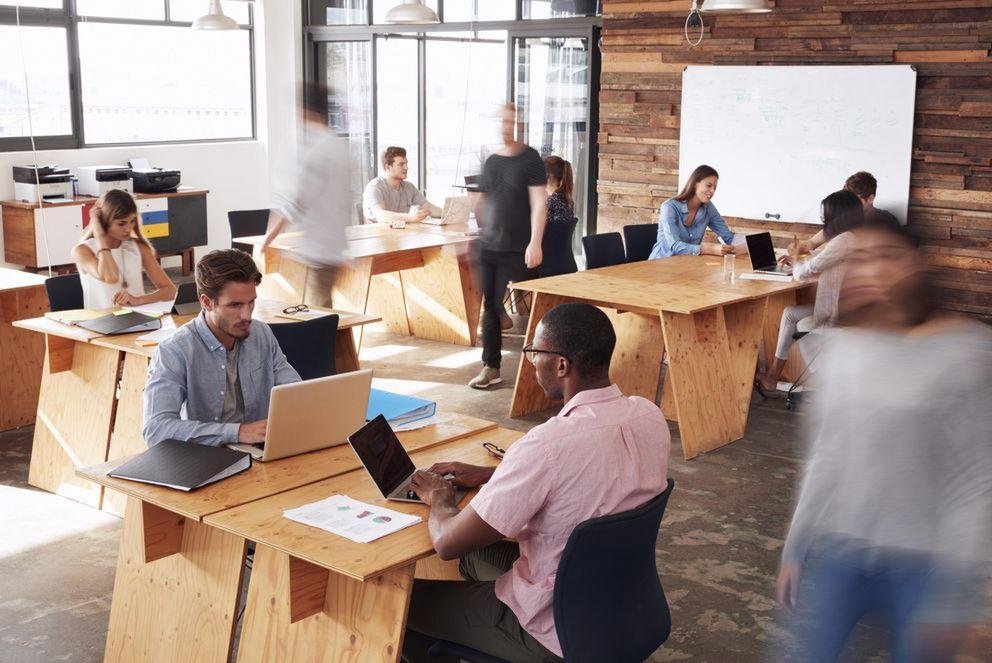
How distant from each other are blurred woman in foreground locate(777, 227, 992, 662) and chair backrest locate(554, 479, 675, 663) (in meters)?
0.40

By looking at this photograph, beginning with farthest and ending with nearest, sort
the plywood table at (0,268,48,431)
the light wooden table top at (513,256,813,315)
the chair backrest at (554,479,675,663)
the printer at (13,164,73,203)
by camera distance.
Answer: the printer at (13,164,73,203)
the plywood table at (0,268,48,431)
the light wooden table top at (513,256,813,315)
the chair backrest at (554,479,675,663)

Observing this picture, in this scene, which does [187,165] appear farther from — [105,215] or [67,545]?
[67,545]

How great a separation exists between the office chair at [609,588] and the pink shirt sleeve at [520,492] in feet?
0.43

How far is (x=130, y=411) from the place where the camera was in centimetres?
470

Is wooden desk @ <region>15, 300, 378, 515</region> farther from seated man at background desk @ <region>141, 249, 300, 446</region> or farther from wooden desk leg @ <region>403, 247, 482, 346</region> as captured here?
wooden desk leg @ <region>403, 247, 482, 346</region>

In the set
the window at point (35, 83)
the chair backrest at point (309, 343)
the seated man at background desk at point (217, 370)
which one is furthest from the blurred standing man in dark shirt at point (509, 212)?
the window at point (35, 83)

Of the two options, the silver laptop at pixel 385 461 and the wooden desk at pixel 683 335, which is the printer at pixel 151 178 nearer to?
Answer: the wooden desk at pixel 683 335

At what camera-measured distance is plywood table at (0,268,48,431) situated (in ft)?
19.5

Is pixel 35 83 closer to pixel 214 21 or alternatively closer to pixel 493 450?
pixel 214 21

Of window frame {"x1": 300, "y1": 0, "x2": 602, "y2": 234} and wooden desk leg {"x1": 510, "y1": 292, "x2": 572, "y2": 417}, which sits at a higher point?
window frame {"x1": 300, "y1": 0, "x2": 602, "y2": 234}

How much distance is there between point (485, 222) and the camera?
6812mm

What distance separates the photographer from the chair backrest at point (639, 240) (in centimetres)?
758

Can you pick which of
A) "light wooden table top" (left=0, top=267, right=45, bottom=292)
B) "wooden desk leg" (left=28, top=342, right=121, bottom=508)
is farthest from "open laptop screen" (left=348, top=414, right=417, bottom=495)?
"light wooden table top" (left=0, top=267, right=45, bottom=292)

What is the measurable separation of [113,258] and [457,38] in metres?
6.04
